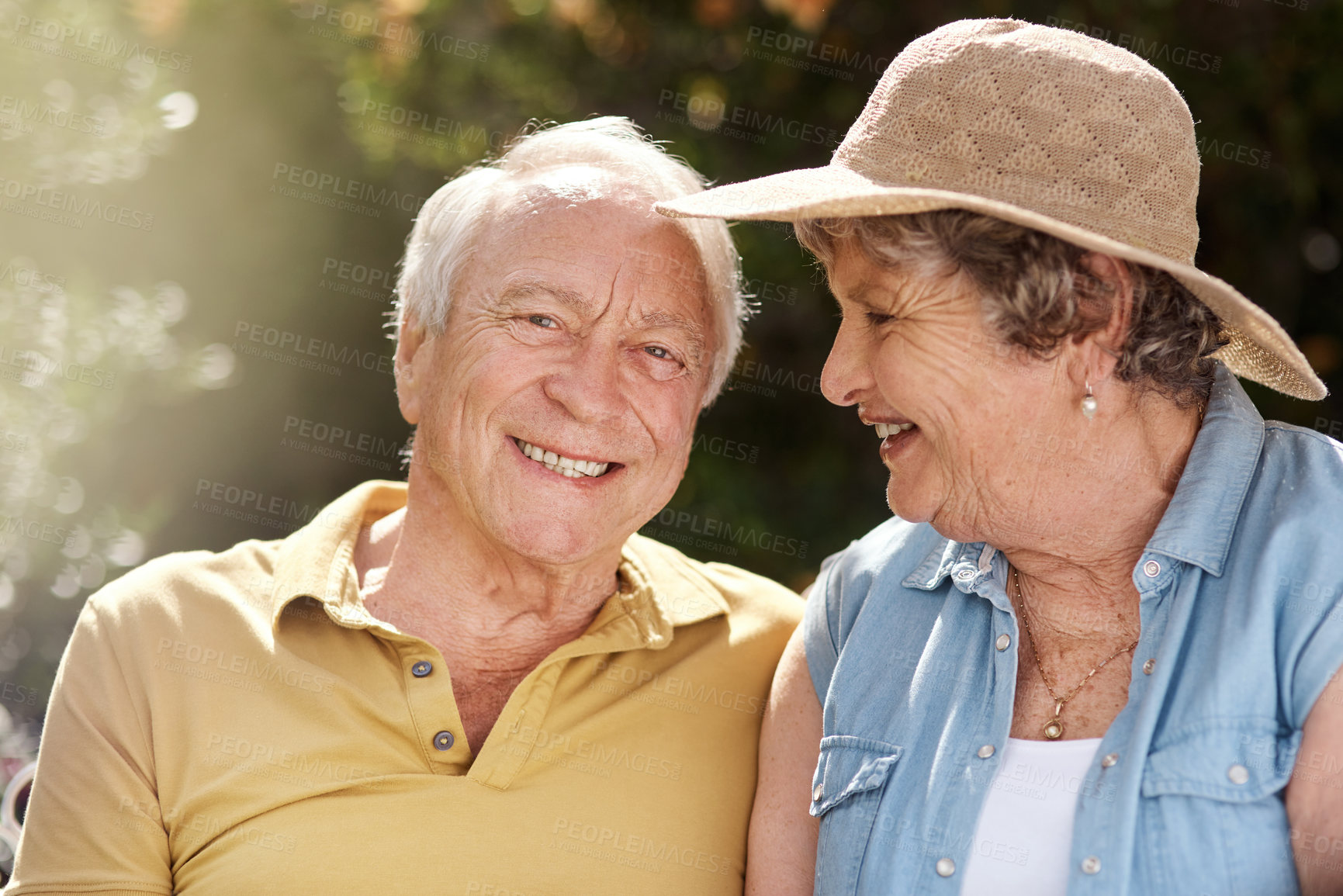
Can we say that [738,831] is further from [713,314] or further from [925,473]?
[713,314]

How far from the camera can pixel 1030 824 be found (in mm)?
1759

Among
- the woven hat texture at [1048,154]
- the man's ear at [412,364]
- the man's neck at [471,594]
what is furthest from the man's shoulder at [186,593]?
the woven hat texture at [1048,154]

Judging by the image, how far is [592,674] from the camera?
7.48ft

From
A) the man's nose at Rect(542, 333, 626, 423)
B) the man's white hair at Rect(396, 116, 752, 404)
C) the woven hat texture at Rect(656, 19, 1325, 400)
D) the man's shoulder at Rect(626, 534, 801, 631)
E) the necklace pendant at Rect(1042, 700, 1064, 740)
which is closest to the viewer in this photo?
the woven hat texture at Rect(656, 19, 1325, 400)

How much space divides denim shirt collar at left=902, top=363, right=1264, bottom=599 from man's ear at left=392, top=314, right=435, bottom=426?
1.42 m

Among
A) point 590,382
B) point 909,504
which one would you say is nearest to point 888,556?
point 909,504

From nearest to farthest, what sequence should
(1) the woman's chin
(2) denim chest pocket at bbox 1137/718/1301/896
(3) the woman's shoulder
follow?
(2) denim chest pocket at bbox 1137/718/1301/896
(1) the woman's chin
(3) the woman's shoulder

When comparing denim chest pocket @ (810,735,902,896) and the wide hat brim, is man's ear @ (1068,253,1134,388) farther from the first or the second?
denim chest pocket @ (810,735,902,896)

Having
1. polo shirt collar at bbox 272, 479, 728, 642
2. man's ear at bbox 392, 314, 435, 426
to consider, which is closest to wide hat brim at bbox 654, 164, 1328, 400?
man's ear at bbox 392, 314, 435, 426

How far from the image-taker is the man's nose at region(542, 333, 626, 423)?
88.1 inches

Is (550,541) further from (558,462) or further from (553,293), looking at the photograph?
(553,293)

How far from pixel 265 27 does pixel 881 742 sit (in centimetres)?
294

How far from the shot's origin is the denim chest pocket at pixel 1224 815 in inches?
62.7

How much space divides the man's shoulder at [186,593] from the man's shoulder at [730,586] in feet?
2.60
